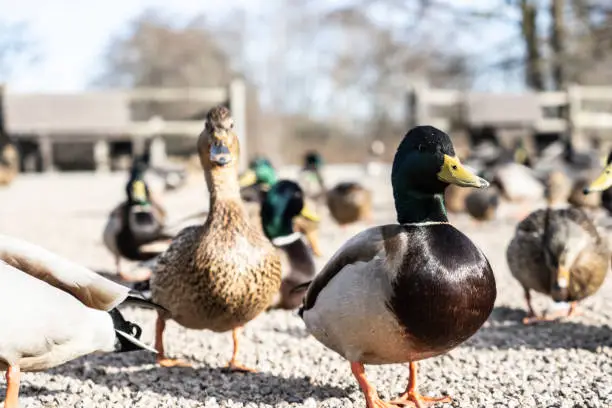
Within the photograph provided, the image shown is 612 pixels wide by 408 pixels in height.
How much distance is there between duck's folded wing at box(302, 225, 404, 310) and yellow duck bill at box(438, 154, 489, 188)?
215 millimetres

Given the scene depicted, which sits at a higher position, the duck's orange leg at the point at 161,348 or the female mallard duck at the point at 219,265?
the female mallard duck at the point at 219,265

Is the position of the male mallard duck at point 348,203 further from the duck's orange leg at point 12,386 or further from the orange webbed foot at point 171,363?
the duck's orange leg at point 12,386

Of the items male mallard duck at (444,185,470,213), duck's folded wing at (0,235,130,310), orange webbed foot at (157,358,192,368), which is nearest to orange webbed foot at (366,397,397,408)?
duck's folded wing at (0,235,130,310)

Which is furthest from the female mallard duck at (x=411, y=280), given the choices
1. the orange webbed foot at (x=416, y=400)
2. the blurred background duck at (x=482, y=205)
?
the blurred background duck at (x=482, y=205)

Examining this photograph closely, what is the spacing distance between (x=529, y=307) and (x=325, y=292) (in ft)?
5.82

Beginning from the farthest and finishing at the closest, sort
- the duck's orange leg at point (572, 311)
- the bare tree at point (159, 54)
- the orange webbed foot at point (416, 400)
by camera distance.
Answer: the bare tree at point (159, 54), the duck's orange leg at point (572, 311), the orange webbed foot at point (416, 400)

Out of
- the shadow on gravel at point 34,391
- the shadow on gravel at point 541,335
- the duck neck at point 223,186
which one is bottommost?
the shadow on gravel at point 541,335

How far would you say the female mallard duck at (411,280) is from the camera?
213cm

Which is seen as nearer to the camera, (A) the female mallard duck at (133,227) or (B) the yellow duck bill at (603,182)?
(B) the yellow duck bill at (603,182)

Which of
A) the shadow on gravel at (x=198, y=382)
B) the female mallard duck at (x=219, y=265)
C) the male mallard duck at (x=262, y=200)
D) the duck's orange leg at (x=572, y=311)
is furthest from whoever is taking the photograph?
the male mallard duck at (x=262, y=200)

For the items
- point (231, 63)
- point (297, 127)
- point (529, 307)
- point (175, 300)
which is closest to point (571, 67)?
point (297, 127)

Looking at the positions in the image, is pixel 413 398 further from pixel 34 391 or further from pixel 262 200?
pixel 262 200

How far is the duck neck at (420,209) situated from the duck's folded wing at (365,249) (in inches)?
2.1

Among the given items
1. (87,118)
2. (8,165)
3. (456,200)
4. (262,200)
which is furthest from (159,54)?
(262,200)
